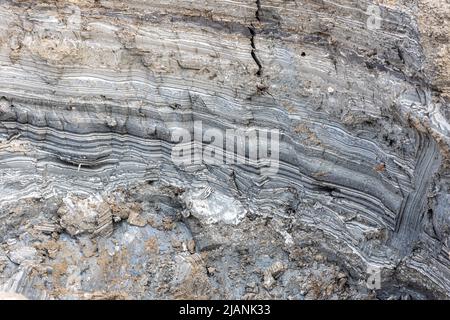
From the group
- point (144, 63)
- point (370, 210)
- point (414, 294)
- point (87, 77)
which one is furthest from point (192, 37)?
point (414, 294)

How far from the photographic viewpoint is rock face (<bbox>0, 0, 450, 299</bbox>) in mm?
4688

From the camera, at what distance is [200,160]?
5234mm

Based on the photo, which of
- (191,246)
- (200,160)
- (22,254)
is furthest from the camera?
(200,160)

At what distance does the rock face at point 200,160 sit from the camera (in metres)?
4.69

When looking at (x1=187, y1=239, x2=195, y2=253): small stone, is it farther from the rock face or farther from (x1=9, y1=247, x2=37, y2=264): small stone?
(x1=9, y1=247, x2=37, y2=264): small stone

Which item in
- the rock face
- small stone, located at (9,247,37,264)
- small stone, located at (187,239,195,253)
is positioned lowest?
small stone, located at (9,247,37,264)

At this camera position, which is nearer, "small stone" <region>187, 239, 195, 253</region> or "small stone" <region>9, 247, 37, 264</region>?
"small stone" <region>9, 247, 37, 264</region>

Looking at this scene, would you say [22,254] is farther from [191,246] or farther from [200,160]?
[200,160]

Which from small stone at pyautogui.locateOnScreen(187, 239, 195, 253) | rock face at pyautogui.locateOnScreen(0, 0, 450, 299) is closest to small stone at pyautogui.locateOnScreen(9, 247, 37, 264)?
rock face at pyautogui.locateOnScreen(0, 0, 450, 299)

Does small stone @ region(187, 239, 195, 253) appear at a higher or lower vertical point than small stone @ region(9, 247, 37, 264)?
higher

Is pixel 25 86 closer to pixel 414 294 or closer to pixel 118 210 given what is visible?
pixel 118 210

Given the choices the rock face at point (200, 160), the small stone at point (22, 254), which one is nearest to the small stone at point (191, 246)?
the rock face at point (200, 160)

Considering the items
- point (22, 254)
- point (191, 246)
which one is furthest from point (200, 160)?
point (22, 254)

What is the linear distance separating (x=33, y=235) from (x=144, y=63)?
1.61 metres
